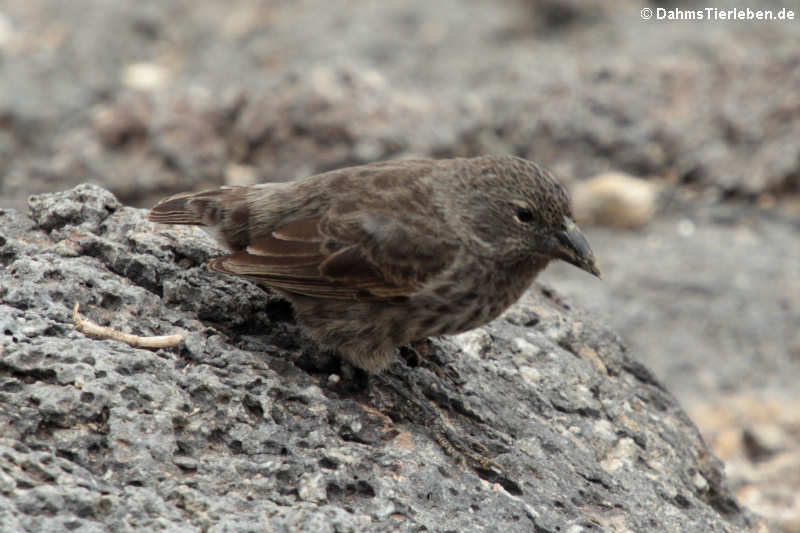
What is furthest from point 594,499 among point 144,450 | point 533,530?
point 144,450

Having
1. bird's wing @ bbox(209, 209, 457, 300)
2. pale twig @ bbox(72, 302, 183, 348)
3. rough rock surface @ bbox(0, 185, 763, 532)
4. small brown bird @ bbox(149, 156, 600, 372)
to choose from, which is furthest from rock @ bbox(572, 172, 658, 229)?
pale twig @ bbox(72, 302, 183, 348)

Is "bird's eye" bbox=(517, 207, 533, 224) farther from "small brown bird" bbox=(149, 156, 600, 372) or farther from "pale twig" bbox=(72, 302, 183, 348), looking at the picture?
"pale twig" bbox=(72, 302, 183, 348)

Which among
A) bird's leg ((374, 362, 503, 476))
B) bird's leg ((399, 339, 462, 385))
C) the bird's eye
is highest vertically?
the bird's eye

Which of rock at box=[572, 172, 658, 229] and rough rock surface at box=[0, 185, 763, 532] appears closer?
rough rock surface at box=[0, 185, 763, 532]

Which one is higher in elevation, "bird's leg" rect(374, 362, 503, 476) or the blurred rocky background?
the blurred rocky background

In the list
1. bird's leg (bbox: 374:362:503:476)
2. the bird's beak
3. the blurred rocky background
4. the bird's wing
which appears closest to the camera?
bird's leg (bbox: 374:362:503:476)

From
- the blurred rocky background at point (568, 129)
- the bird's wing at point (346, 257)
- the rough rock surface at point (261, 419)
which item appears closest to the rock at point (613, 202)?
the blurred rocky background at point (568, 129)

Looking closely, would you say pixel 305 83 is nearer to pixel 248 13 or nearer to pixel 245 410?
pixel 248 13

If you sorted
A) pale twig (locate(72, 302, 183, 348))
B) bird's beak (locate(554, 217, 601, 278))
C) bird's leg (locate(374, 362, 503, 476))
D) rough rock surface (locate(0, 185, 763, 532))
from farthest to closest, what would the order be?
bird's beak (locate(554, 217, 601, 278)) → bird's leg (locate(374, 362, 503, 476)) → pale twig (locate(72, 302, 183, 348)) → rough rock surface (locate(0, 185, 763, 532))
